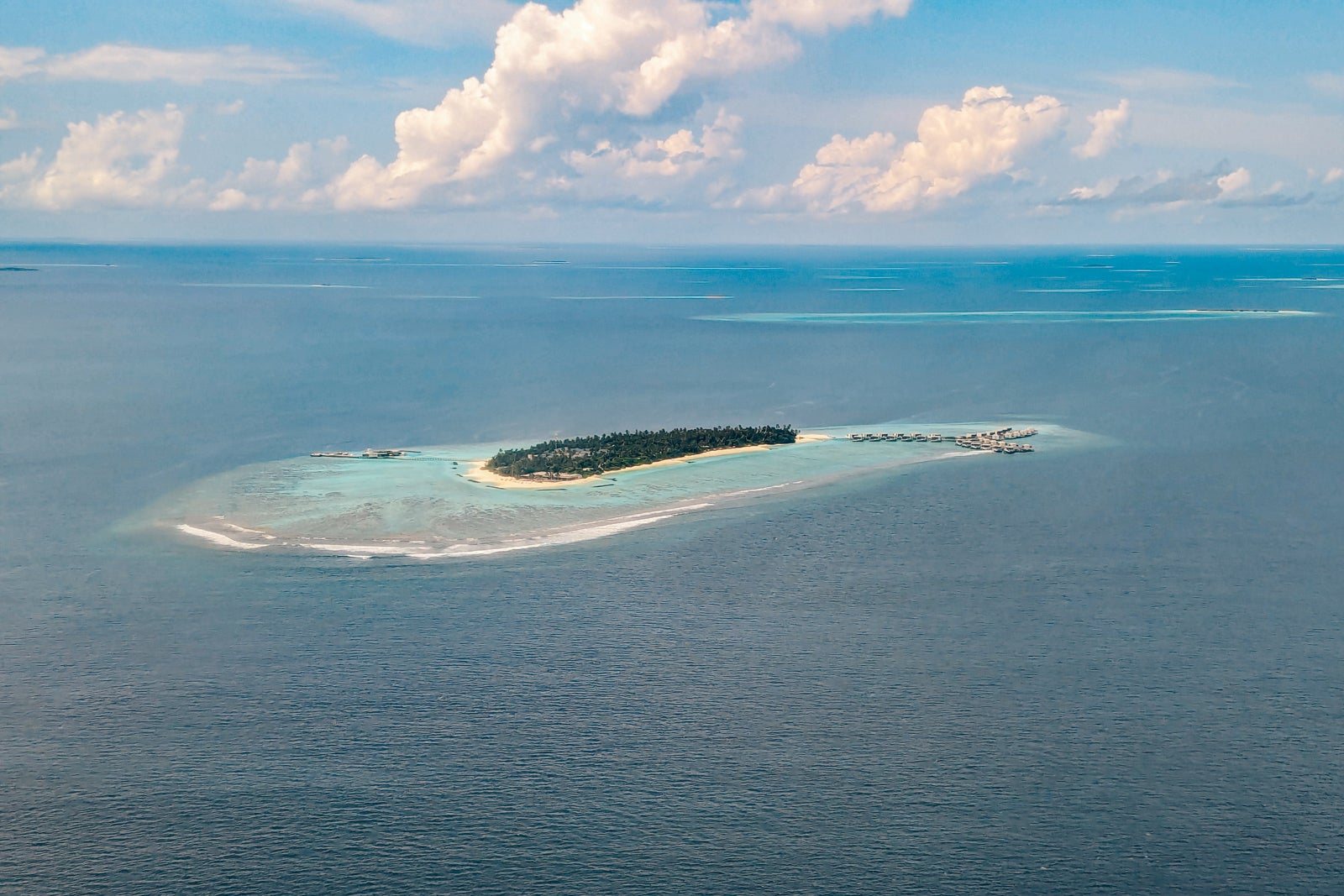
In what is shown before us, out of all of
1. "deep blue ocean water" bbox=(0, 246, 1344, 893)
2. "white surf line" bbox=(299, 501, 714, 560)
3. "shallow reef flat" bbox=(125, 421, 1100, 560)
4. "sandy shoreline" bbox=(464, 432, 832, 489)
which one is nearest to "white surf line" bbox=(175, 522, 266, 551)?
"shallow reef flat" bbox=(125, 421, 1100, 560)

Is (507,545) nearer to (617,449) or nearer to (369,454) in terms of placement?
(617,449)

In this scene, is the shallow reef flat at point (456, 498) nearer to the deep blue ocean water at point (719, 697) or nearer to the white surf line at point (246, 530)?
the white surf line at point (246, 530)

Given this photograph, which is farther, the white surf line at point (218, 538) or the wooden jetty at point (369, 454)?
the wooden jetty at point (369, 454)

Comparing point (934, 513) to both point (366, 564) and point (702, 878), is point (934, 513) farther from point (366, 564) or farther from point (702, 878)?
point (702, 878)

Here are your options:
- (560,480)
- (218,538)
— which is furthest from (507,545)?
(218,538)

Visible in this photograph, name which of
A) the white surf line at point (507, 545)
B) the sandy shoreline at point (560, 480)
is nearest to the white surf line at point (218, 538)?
the white surf line at point (507, 545)
